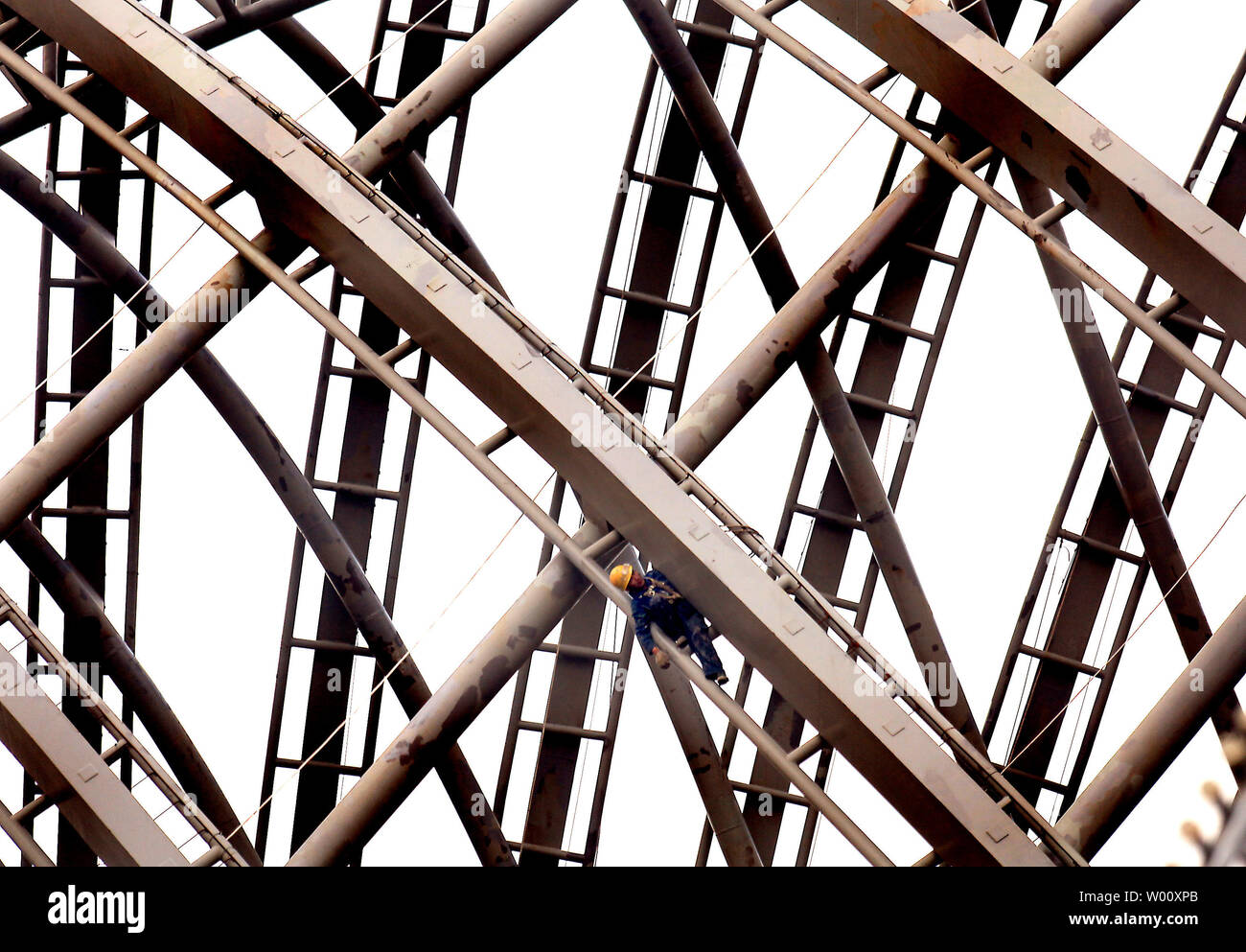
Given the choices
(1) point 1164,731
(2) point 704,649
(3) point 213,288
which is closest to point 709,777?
(2) point 704,649

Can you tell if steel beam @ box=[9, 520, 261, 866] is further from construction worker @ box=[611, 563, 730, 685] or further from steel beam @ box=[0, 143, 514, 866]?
construction worker @ box=[611, 563, 730, 685]

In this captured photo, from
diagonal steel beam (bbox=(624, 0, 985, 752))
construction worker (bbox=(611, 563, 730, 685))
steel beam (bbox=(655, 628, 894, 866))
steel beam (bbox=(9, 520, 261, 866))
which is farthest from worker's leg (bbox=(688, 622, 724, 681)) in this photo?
steel beam (bbox=(9, 520, 261, 866))

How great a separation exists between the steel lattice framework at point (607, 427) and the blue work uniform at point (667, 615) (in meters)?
0.18

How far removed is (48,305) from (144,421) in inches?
75.0

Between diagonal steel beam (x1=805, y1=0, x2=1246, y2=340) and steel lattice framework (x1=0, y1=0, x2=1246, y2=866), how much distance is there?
3cm

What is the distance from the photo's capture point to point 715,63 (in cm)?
1582

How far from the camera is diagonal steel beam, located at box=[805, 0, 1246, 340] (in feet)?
30.8

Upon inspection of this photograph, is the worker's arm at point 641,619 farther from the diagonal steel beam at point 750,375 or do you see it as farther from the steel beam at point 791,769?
the diagonal steel beam at point 750,375

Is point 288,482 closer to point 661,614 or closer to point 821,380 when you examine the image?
point 821,380

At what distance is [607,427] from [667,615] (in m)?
1.57

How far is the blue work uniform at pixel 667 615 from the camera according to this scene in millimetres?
9867

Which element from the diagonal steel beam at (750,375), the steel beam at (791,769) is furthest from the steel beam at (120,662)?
the steel beam at (791,769)
